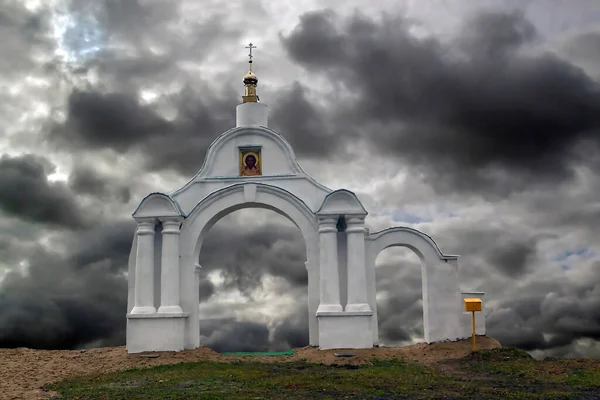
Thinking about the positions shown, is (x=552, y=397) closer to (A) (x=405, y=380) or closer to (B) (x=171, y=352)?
(A) (x=405, y=380)

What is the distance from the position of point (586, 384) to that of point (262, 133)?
12180 mm

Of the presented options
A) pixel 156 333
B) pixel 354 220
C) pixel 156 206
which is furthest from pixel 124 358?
pixel 354 220

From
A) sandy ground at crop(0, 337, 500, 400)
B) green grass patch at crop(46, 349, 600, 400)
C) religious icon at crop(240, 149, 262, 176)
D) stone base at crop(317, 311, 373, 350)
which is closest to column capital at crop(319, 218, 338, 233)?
stone base at crop(317, 311, 373, 350)

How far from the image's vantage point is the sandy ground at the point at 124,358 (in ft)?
61.3

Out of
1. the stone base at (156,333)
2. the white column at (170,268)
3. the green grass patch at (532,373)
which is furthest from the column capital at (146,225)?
the green grass patch at (532,373)

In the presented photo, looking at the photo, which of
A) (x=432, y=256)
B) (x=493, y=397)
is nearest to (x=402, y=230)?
(x=432, y=256)

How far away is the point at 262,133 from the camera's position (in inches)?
872

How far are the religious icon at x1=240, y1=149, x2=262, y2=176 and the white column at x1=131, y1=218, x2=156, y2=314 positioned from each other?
10.9 ft

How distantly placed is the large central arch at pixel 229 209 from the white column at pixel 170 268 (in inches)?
16.6

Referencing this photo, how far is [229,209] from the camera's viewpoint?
70.4ft

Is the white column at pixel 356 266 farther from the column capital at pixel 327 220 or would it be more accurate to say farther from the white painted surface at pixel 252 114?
the white painted surface at pixel 252 114

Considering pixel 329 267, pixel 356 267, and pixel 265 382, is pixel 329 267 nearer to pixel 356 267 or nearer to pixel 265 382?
pixel 356 267

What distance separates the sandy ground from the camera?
61.3ft

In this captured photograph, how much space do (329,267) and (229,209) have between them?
3700 mm
